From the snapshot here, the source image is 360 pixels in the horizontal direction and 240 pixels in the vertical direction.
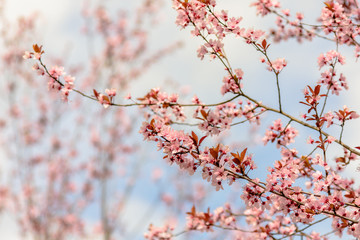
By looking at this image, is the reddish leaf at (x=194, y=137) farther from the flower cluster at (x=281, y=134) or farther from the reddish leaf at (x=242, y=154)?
the flower cluster at (x=281, y=134)

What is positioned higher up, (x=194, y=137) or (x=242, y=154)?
(x=194, y=137)

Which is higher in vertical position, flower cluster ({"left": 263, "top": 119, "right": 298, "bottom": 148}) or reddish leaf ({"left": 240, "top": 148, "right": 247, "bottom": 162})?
flower cluster ({"left": 263, "top": 119, "right": 298, "bottom": 148})

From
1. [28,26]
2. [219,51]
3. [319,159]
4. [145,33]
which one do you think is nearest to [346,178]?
[319,159]

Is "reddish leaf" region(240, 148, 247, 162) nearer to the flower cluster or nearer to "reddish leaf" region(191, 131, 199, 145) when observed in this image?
"reddish leaf" region(191, 131, 199, 145)

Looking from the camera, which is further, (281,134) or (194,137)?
(281,134)

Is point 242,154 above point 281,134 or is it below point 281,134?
below

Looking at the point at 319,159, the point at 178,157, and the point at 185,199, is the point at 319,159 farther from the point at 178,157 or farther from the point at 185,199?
the point at 185,199

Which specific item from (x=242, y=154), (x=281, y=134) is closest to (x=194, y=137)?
(x=242, y=154)

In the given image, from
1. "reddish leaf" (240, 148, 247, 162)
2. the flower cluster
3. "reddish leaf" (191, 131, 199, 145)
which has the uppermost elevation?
the flower cluster

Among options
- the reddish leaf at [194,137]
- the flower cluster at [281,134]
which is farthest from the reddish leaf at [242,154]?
the flower cluster at [281,134]

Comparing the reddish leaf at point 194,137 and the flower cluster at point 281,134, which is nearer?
the reddish leaf at point 194,137

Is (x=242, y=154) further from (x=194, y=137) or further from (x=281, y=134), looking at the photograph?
(x=281, y=134)

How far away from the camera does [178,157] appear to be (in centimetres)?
271

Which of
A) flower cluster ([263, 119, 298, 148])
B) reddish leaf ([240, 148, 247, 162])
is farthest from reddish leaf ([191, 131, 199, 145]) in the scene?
flower cluster ([263, 119, 298, 148])
